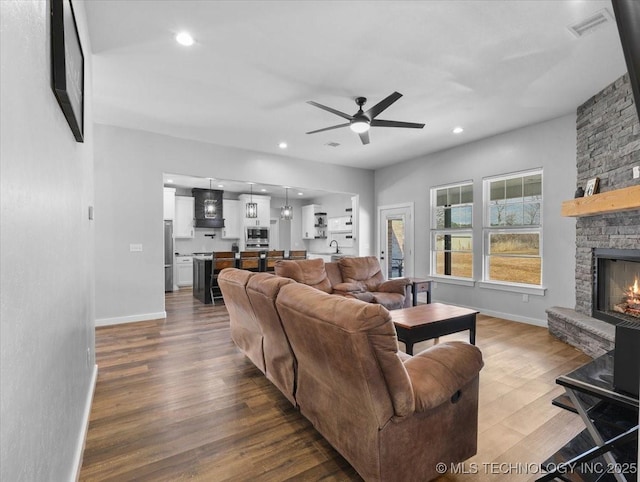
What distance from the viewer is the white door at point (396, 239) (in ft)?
22.7

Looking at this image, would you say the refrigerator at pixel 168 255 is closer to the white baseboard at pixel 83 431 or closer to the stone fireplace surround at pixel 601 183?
the white baseboard at pixel 83 431

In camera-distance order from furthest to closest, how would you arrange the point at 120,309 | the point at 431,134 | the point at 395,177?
the point at 395,177 → the point at 431,134 → the point at 120,309

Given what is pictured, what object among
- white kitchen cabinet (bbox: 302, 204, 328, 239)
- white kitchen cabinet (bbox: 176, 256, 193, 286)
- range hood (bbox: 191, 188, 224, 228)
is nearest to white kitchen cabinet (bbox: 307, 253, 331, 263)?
white kitchen cabinet (bbox: 302, 204, 328, 239)

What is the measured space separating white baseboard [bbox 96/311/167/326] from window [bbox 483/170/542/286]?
5477 mm

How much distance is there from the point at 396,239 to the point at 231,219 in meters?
5.05

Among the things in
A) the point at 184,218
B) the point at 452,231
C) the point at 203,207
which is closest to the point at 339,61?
the point at 452,231

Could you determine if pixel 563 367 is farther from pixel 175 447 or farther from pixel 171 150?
pixel 171 150

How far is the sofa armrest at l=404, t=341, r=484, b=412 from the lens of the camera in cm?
151

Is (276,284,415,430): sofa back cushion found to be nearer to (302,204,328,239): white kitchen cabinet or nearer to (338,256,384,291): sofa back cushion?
(338,256,384,291): sofa back cushion

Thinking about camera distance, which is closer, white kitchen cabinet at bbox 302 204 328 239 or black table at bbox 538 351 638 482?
black table at bbox 538 351 638 482

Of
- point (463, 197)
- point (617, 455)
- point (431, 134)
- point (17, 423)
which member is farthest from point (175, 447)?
point (463, 197)

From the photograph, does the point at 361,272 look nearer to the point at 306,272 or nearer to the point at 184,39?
the point at 306,272

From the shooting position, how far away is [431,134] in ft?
17.3

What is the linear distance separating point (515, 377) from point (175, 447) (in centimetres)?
285
